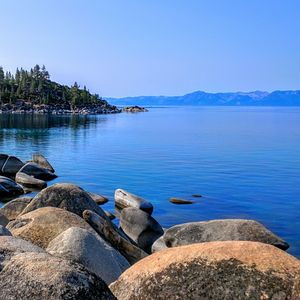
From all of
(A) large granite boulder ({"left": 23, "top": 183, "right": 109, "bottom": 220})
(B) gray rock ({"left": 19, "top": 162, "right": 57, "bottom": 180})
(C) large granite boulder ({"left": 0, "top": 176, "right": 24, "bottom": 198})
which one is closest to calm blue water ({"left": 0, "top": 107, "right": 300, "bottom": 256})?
(B) gray rock ({"left": 19, "top": 162, "right": 57, "bottom": 180})

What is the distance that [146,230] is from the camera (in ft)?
74.9

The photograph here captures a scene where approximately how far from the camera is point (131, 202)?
102ft

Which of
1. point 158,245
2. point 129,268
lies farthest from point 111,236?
point 158,245

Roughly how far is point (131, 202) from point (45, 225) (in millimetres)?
18017

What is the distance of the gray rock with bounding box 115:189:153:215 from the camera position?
98.0 feet

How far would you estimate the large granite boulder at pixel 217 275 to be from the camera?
7.63 m

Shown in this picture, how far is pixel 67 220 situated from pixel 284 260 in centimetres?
703

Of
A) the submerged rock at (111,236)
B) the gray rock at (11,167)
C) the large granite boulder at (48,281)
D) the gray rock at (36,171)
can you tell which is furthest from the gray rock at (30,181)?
the large granite boulder at (48,281)

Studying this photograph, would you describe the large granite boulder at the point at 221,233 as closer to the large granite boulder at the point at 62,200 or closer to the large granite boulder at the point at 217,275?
the large granite boulder at the point at 62,200

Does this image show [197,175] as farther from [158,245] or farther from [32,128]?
[32,128]

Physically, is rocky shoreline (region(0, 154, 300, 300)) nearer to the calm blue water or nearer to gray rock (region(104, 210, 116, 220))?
gray rock (region(104, 210, 116, 220))

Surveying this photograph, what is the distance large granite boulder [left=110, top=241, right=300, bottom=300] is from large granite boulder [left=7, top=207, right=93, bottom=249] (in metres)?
4.77

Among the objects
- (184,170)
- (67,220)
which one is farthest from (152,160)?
(67,220)

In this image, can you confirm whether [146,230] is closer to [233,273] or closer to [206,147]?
[233,273]
